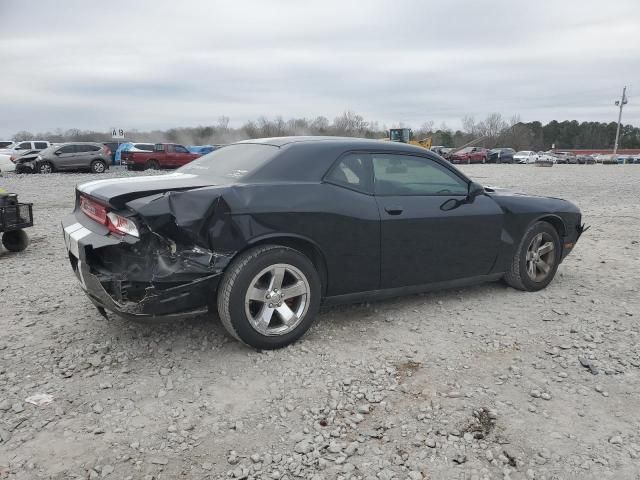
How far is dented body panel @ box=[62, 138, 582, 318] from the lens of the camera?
10.3 ft

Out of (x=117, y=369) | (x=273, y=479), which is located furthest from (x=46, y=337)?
(x=273, y=479)

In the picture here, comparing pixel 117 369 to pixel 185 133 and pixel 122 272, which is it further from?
pixel 185 133

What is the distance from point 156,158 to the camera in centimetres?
2514

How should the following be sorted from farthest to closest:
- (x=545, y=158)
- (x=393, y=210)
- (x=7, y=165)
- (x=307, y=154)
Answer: (x=545, y=158) < (x=7, y=165) < (x=393, y=210) < (x=307, y=154)

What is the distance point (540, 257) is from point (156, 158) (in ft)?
75.5

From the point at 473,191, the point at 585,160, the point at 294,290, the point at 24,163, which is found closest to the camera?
the point at 294,290

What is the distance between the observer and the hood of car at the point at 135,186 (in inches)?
127

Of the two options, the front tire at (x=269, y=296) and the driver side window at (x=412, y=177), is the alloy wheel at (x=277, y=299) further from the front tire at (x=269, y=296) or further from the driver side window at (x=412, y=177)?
the driver side window at (x=412, y=177)

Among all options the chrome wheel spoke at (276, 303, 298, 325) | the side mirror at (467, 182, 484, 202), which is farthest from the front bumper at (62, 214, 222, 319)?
the side mirror at (467, 182, 484, 202)

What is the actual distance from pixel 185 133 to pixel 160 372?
7118cm

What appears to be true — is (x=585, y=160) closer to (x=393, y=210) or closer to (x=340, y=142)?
(x=393, y=210)

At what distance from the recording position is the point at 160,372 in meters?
3.24

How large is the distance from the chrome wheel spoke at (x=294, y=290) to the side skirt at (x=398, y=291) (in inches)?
12.0

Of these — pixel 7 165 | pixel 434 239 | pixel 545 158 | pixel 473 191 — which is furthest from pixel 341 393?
pixel 545 158
